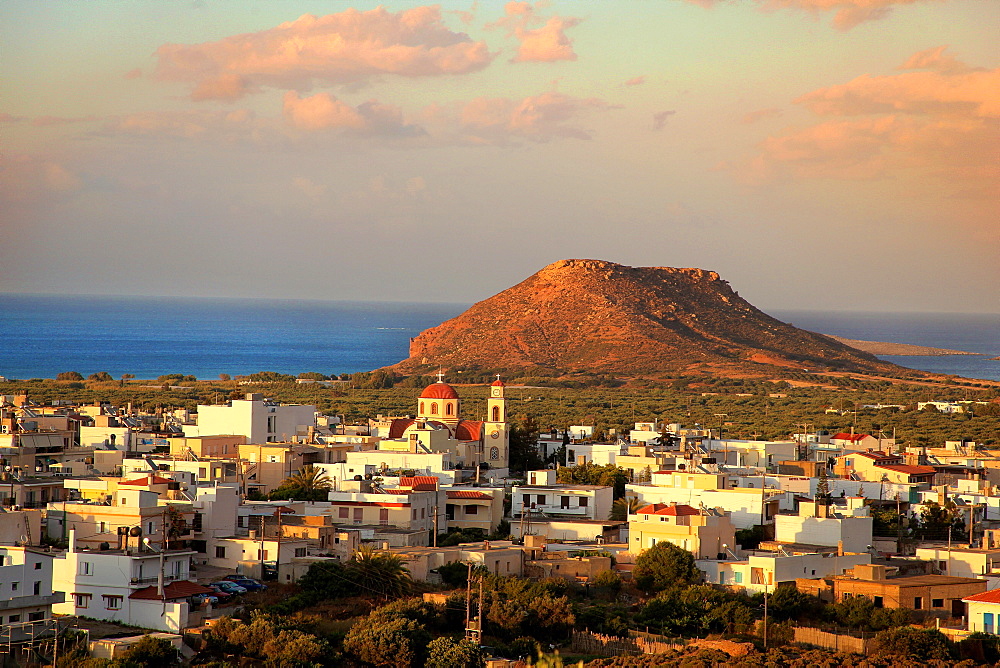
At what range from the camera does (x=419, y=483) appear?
4450 centimetres

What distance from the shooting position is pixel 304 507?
41906 mm

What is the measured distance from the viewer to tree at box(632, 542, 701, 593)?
35906mm

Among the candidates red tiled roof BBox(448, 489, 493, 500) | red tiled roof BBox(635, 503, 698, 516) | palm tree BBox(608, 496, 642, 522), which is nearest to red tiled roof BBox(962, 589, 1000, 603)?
red tiled roof BBox(635, 503, 698, 516)

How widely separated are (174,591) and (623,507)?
17.6 m

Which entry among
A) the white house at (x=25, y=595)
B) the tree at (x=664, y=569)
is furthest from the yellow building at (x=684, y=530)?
the white house at (x=25, y=595)

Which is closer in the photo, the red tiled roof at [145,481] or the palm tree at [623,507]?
the red tiled roof at [145,481]

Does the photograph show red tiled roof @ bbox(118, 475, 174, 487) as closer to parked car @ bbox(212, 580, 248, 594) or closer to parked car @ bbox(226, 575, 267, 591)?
parked car @ bbox(226, 575, 267, 591)

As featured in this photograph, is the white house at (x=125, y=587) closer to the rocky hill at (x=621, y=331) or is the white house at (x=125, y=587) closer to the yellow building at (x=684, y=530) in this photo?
the yellow building at (x=684, y=530)

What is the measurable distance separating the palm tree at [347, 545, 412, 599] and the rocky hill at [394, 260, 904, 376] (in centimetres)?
10532

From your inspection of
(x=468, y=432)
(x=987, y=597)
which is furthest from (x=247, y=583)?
(x=468, y=432)

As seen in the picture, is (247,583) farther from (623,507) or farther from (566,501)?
(623,507)

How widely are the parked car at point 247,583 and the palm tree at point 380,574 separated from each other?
6.16 ft

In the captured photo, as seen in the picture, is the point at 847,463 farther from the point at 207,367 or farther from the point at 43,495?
the point at 207,367

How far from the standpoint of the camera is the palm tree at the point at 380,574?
33.7 meters
